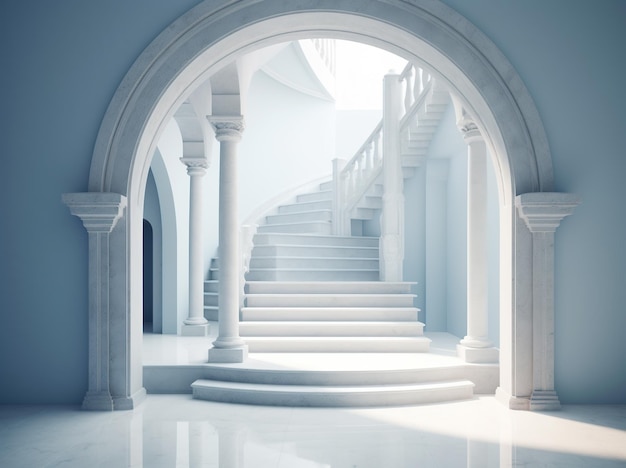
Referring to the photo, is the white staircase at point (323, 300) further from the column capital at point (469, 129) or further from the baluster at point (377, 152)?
the column capital at point (469, 129)

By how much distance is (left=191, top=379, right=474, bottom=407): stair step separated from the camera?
5.75 metres

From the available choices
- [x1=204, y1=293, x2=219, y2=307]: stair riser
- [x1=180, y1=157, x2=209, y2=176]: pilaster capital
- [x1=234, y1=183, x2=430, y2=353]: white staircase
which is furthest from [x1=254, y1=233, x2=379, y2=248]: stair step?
[x1=180, y1=157, x2=209, y2=176]: pilaster capital

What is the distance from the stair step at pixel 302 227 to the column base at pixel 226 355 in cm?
546

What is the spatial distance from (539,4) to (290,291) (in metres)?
5.12

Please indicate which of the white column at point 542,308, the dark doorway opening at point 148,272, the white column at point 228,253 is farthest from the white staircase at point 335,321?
the dark doorway opening at point 148,272

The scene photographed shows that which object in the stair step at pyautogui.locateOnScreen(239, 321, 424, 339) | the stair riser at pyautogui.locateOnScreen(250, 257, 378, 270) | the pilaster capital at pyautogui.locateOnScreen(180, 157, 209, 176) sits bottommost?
the stair step at pyautogui.locateOnScreen(239, 321, 424, 339)

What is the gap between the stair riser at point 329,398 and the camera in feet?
18.9

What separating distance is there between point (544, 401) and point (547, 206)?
1.71 meters

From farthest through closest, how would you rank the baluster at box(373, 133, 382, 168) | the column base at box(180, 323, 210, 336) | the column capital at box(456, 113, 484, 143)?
1. the baluster at box(373, 133, 382, 168)
2. the column base at box(180, 323, 210, 336)
3. the column capital at box(456, 113, 484, 143)

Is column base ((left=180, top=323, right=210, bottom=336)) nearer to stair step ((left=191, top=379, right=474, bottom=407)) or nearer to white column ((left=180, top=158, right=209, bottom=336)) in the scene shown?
white column ((left=180, top=158, right=209, bottom=336))

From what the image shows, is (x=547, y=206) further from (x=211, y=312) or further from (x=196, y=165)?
(x=211, y=312)

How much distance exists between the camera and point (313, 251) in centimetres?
1062

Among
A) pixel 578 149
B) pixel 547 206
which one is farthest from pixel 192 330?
pixel 578 149

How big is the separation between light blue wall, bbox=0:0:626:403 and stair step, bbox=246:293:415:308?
129 inches
